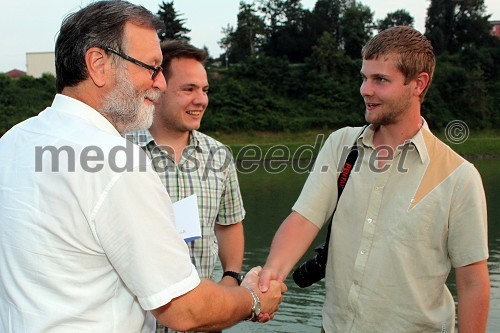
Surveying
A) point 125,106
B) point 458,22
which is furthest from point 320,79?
point 125,106

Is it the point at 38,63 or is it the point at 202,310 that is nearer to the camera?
the point at 202,310

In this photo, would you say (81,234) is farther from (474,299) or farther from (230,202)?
(230,202)

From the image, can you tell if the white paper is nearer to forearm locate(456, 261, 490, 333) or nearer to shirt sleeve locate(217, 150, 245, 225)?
shirt sleeve locate(217, 150, 245, 225)

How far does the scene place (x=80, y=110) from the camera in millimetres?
1845

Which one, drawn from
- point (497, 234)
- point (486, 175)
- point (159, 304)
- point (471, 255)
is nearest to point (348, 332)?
point (471, 255)

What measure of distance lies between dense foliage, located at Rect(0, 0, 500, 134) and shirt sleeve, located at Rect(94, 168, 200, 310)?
38.2m

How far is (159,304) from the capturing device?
1.75 m

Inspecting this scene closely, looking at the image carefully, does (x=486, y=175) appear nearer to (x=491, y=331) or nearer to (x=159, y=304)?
(x=491, y=331)

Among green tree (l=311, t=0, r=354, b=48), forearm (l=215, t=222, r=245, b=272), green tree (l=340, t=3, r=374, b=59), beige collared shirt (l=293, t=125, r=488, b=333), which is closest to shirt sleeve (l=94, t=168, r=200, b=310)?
beige collared shirt (l=293, t=125, r=488, b=333)

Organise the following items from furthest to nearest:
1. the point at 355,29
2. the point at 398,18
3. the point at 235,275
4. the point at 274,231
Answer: the point at 398,18 → the point at 355,29 → the point at 274,231 → the point at 235,275

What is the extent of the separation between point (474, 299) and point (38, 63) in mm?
59781

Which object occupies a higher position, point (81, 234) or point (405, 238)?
point (81, 234)

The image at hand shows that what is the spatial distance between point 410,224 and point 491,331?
4.12 meters

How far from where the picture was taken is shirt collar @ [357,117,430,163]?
2578mm
